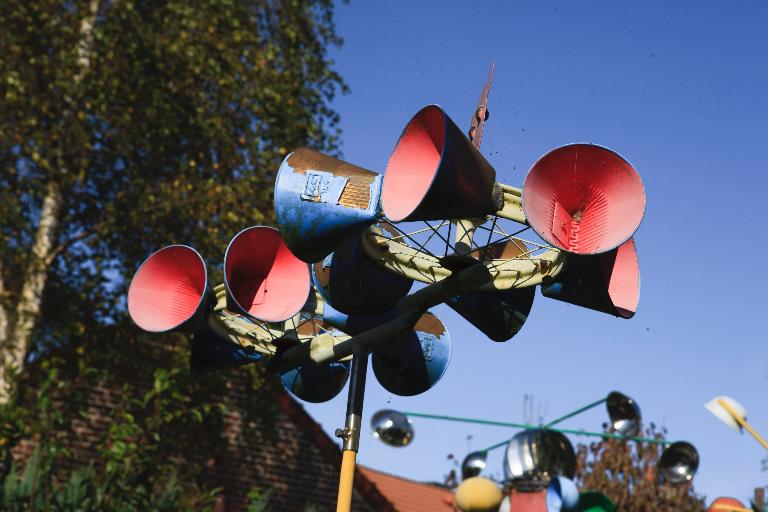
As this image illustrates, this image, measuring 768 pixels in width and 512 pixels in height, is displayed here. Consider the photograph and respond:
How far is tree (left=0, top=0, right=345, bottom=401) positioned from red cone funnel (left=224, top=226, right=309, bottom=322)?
713 cm

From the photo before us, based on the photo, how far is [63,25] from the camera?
47.2 feet

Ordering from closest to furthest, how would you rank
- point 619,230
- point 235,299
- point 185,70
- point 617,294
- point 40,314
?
point 619,230 → point 617,294 → point 235,299 → point 40,314 → point 185,70

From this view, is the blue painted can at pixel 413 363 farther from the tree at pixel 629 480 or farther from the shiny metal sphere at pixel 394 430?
the tree at pixel 629 480

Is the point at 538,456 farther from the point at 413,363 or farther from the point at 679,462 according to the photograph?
the point at 413,363

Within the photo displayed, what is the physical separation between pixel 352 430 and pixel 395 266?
883 millimetres

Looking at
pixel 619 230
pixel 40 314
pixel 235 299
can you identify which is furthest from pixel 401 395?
pixel 40 314

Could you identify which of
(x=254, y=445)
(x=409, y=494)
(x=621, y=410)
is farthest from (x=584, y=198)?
(x=409, y=494)

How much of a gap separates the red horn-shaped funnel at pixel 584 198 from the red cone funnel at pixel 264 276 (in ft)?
6.24

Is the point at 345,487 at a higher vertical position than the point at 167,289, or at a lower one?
lower

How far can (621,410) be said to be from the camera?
39.7ft

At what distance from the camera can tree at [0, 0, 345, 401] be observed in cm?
1371

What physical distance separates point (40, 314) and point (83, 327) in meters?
0.61

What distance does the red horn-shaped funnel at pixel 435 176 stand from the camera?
4672 millimetres

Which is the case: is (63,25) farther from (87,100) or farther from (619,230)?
(619,230)
